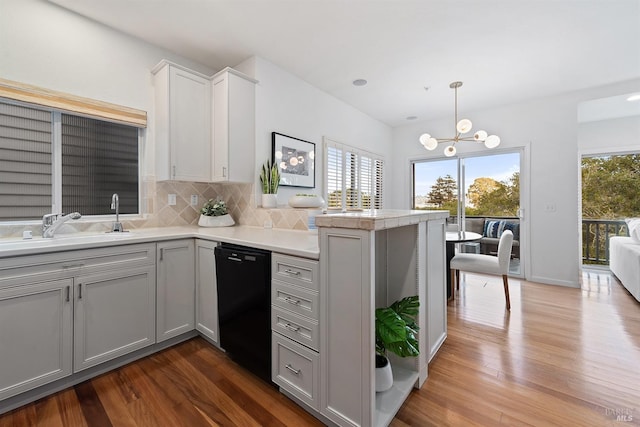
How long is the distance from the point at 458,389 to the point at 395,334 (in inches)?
27.6

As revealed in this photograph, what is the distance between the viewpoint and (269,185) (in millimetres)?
2879

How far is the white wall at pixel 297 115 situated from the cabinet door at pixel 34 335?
1.78m

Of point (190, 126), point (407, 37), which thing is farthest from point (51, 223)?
point (407, 37)

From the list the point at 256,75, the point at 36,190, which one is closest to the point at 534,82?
the point at 256,75

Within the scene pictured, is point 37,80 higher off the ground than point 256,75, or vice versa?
point 256,75

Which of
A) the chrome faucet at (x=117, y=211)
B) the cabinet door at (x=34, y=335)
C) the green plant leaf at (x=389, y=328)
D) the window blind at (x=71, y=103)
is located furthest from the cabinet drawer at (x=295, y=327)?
the window blind at (x=71, y=103)

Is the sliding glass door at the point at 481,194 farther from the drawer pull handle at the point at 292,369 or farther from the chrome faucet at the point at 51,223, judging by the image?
the chrome faucet at the point at 51,223

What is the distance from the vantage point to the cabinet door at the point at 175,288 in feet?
6.60

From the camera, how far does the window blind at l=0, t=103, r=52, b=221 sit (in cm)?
192

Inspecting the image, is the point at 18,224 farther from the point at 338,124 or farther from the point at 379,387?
the point at 338,124

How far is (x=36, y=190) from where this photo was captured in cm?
205

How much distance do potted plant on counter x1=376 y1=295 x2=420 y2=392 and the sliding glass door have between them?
3.65 metres

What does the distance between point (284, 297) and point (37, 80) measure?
248cm

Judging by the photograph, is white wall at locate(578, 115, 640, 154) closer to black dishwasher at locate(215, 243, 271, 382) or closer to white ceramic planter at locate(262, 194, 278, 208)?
white ceramic planter at locate(262, 194, 278, 208)
